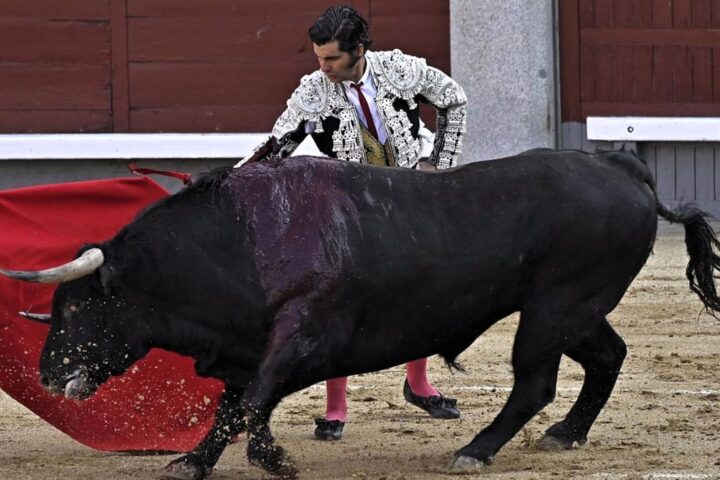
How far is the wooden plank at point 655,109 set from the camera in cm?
909

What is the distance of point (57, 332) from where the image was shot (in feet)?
13.0

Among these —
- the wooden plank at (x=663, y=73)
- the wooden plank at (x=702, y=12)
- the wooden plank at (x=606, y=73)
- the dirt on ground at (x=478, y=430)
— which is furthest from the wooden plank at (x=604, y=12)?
the dirt on ground at (x=478, y=430)

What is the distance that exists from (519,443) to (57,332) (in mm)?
1305

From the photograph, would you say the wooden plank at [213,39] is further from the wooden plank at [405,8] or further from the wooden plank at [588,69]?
the wooden plank at [588,69]

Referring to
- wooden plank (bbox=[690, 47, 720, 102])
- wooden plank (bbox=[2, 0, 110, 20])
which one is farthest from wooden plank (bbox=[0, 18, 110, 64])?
wooden plank (bbox=[690, 47, 720, 102])

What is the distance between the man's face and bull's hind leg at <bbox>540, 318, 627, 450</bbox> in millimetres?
936

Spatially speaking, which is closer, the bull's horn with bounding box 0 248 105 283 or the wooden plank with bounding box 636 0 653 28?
the bull's horn with bounding box 0 248 105 283

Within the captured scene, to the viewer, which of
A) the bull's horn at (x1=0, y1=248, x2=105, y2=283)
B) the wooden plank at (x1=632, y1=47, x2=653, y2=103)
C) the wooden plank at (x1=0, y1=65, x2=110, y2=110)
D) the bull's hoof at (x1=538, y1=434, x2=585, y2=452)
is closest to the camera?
the bull's horn at (x1=0, y1=248, x2=105, y2=283)

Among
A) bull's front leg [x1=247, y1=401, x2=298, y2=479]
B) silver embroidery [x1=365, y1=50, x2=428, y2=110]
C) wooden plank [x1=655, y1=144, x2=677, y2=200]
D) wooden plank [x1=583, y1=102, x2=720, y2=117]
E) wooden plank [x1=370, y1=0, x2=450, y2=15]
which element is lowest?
bull's front leg [x1=247, y1=401, x2=298, y2=479]

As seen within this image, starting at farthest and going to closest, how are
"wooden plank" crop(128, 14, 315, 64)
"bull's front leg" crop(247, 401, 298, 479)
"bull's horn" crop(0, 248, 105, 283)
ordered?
"wooden plank" crop(128, 14, 315, 64) → "bull's front leg" crop(247, 401, 298, 479) → "bull's horn" crop(0, 248, 105, 283)

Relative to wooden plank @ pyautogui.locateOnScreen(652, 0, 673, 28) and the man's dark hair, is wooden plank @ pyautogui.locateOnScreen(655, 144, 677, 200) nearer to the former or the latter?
wooden plank @ pyautogui.locateOnScreen(652, 0, 673, 28)

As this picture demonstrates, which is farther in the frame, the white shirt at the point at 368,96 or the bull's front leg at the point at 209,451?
the white shirt at the point at 368,96

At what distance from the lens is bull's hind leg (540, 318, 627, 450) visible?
4387 millimetres

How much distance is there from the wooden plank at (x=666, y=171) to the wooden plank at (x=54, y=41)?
3123 millimetres
